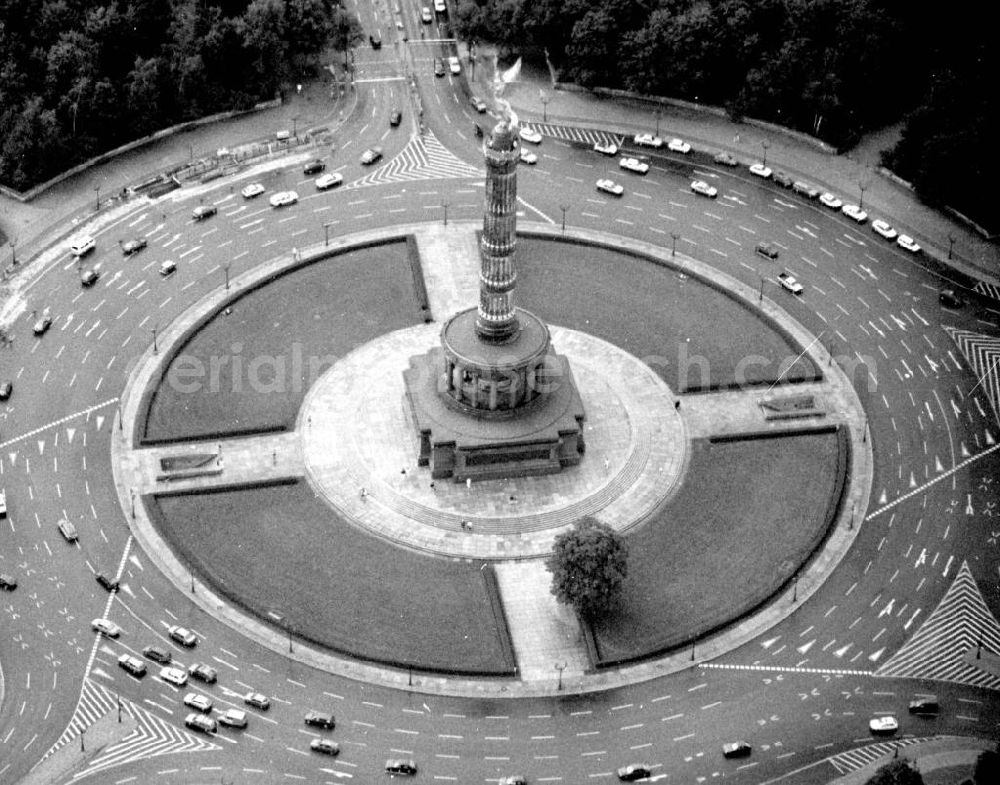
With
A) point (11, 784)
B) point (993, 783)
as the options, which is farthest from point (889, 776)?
point (11, 784)

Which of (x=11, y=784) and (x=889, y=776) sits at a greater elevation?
(x=11, y=784)

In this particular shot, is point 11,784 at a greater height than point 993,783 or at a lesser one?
greater

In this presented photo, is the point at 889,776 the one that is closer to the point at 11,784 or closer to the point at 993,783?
the point at 993,783
